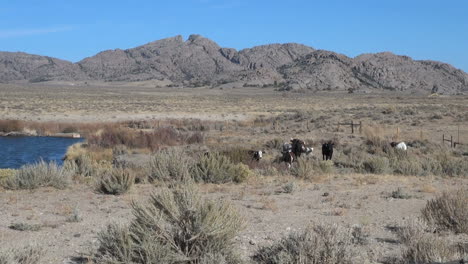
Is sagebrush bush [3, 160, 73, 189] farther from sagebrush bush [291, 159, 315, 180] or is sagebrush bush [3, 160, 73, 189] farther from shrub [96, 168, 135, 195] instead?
sagebrush bush [291, 159, 315, 180]

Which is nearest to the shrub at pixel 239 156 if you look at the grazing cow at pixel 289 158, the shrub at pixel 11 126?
the grazing cow at pixel 289 158

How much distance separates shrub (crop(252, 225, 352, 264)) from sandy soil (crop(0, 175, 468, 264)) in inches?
23.0

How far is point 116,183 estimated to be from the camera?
12.7 meters

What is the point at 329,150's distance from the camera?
864 inches

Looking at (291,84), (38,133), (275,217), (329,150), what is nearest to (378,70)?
(291,84)

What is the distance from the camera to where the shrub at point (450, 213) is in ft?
29.8

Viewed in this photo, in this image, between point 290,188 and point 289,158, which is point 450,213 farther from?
point 289,158

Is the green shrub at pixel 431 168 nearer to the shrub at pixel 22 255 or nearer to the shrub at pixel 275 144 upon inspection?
the shrub at pixel 275 144

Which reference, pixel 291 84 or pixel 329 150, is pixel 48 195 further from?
pixel 291 84

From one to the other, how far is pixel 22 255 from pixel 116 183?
597 centimetres

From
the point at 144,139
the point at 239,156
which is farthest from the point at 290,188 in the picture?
the point at 144,139

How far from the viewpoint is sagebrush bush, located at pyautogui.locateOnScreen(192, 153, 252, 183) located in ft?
48.3

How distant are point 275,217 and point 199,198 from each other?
3.33 m

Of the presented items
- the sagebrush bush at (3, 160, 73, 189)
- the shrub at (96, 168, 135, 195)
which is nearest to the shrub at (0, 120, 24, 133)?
the sagebrush bush at (3, 160, 73, 189)
